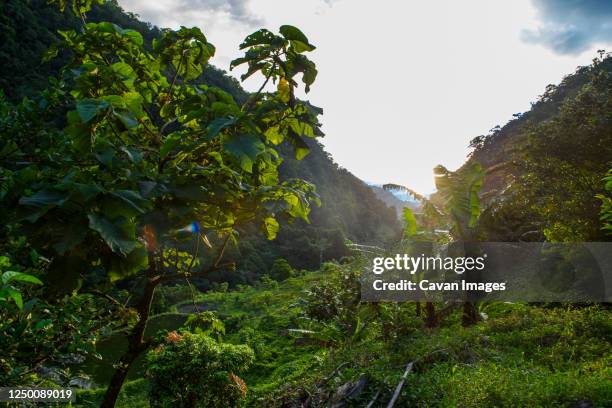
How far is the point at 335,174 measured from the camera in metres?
76.5

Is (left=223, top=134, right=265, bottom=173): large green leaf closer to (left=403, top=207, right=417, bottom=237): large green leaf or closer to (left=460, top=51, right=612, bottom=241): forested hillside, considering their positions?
(left=403, top=207, right=417, bottom=237): large green leaf

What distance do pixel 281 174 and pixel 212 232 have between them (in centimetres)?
5320

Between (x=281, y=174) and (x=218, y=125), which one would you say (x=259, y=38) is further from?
(x=281, y=174)

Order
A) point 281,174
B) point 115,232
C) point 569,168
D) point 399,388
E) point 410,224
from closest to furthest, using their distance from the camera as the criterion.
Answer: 1. point 115,232
2. point 399,388
3. point 569,168
4. point 410,224
5. point 281,174

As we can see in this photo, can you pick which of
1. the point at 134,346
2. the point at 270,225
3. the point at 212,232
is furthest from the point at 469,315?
the point at 134,346

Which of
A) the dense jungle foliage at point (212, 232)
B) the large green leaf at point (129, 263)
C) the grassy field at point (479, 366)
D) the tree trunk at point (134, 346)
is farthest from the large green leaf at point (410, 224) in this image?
the large green leaf at point (129, 263)

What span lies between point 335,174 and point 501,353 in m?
69.8

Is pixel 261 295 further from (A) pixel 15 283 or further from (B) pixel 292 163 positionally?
(B) pixel 292 163

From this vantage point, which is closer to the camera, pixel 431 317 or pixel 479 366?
pixel 479 366

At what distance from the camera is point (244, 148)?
1562 mm

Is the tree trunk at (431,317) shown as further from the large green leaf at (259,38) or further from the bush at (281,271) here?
the bush at (281,271)

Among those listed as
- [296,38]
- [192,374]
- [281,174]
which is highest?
[281,174]

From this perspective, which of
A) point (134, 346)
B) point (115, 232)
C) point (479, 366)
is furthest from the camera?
point (479, 366)

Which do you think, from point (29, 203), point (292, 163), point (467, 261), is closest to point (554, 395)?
point (29, 203)
